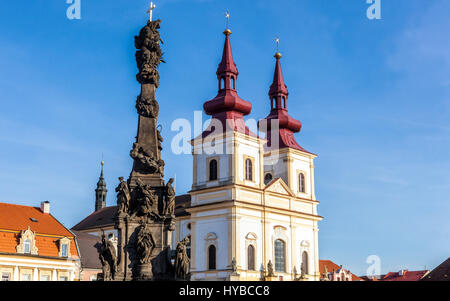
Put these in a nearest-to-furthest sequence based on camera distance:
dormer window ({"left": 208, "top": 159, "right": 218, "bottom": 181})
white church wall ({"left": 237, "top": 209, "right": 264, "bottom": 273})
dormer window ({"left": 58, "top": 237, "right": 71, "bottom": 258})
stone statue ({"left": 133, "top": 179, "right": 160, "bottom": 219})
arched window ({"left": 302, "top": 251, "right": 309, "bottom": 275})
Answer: stone statue ({"left": 133, "top": 179, "right": 160, "bottom": 219}) < dormer window ({"left": 58, "top": 237, "right": 71, "bottom": 258}) < white church wall ({"left": 237, "top": 209, "right": 264, "bottom": 273}) < dormer window ({"left": 208, "top": 159, "right": 218, "bottom": 181}) < arched window ({"left": 302, "top": 251, "right": 309, "bottom": 275})

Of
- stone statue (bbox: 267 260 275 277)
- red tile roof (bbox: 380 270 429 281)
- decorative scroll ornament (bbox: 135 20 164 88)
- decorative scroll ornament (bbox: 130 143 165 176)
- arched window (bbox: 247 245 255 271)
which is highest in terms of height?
decorative scroll ornament (bbox: 135 20 164 88)

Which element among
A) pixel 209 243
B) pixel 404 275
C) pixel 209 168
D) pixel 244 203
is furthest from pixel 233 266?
pixel 404 275

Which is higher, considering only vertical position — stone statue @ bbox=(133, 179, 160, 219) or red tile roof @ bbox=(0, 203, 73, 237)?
red tile roof @ bbox=(0, 203, 73, 237)

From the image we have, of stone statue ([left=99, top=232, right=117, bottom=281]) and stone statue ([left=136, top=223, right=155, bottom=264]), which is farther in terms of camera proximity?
stone statue ([left=136, top=223, right=155, bottom=264])

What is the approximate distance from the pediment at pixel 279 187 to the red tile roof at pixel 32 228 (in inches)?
749

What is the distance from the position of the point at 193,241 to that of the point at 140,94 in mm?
35660

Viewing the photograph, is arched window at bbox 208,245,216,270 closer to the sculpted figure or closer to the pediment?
the pediment

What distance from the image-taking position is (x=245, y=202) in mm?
50406

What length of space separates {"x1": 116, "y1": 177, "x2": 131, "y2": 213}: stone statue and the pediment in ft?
123

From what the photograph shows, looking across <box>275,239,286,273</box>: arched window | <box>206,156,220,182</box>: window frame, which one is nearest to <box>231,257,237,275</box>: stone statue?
<box>275,239,286,273</box>: arched window

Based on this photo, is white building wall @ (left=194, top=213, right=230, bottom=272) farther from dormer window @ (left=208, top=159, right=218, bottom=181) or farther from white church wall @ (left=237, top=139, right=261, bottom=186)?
white church wall @ (left=237, top=139, right=261, bottom=186)

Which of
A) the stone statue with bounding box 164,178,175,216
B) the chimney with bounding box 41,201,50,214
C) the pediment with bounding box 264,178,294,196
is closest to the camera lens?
the stone statue with bounding box 164,178,175,216

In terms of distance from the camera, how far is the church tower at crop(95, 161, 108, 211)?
78.9 meters
